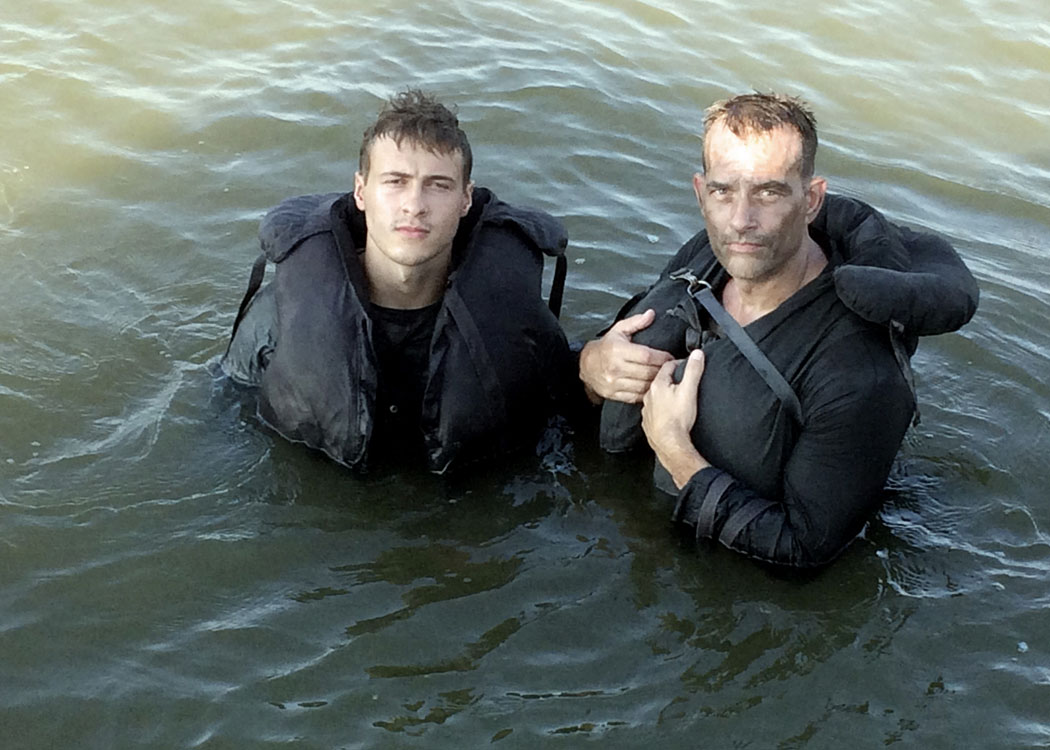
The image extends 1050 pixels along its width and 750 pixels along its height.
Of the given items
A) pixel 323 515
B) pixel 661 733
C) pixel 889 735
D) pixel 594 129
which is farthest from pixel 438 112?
pixel 594 129

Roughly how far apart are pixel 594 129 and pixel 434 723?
18.9 ft

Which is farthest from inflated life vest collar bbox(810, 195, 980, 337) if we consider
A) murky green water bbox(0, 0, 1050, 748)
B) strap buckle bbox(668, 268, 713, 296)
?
murky green water bbox(0, 0, 1050, 748)

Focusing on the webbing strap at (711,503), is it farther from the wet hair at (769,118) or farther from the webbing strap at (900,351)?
the wet hair at (769,118)

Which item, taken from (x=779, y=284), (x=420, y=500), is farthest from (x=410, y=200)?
(x=779, y=284)

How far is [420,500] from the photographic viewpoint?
604cm

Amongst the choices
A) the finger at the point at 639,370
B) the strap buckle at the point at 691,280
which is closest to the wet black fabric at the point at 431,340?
the finger at the point at 639,370

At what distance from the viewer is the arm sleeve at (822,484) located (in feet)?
17.1

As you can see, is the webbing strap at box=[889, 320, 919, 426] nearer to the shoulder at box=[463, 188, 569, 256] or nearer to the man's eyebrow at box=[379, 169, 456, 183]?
the shoulder at box=[463, 188, 569, 256]

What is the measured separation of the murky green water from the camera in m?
4.95

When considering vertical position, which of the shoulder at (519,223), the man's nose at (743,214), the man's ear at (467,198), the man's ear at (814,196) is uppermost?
the man's ear at (814,196)

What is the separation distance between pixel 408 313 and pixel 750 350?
1.61 m

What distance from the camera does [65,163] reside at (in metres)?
8.51

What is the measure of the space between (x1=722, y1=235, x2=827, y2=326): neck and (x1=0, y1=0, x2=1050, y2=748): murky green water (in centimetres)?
109

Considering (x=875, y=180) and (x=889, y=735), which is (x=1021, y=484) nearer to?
(x=889, y=735)
